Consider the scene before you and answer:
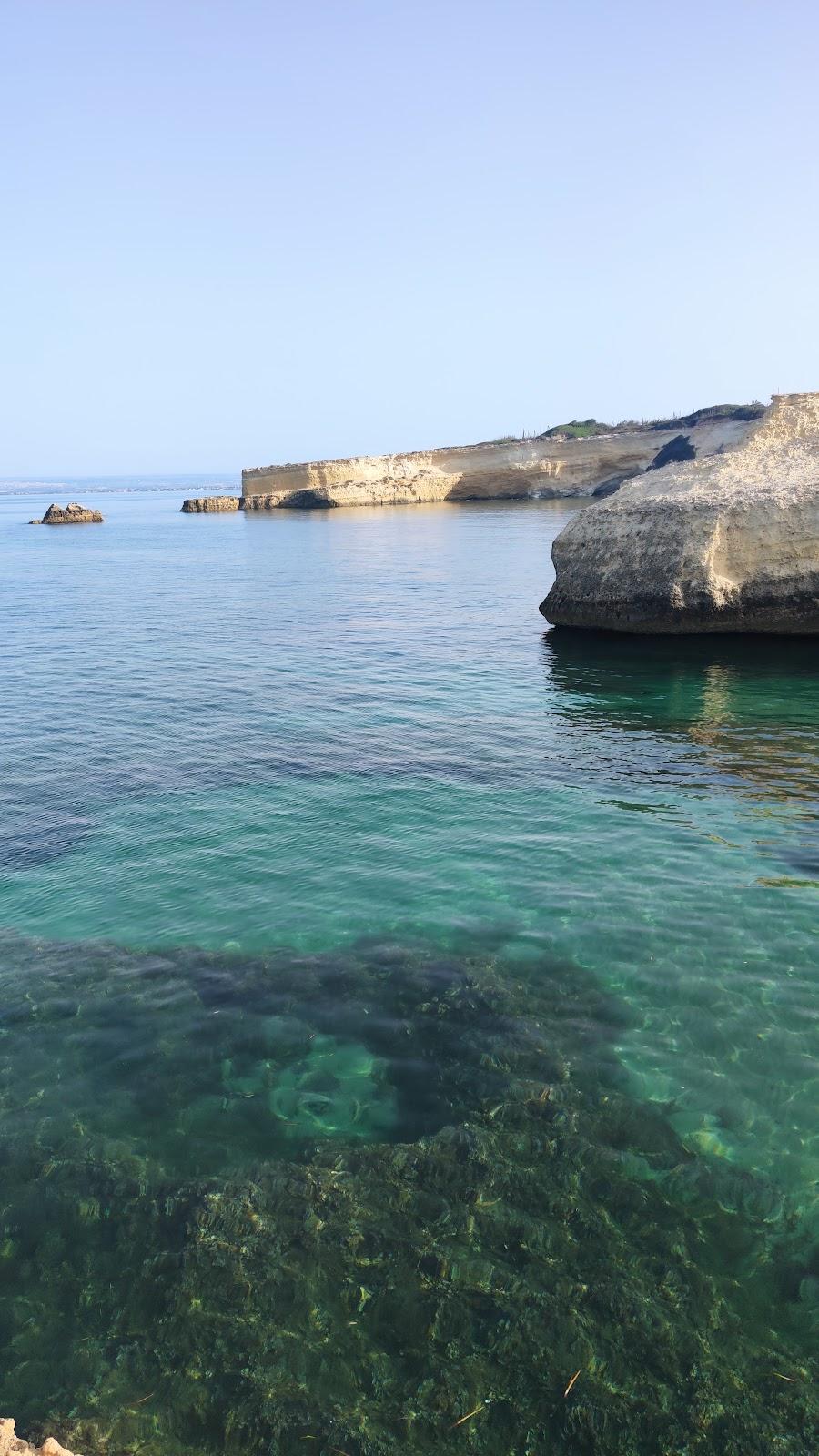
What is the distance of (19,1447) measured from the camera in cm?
387

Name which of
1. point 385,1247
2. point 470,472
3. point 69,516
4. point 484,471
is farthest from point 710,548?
point 69,516

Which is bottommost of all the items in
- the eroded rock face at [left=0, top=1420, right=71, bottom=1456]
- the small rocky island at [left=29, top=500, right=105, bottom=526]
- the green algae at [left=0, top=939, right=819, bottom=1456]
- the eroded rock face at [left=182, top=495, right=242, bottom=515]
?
the green algae at [left=0, top=939, right=819, bottom=1456]

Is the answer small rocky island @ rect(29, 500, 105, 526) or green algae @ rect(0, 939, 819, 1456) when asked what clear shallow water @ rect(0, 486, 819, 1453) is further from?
small rocky island @ rect(29, 500, 105, 526)

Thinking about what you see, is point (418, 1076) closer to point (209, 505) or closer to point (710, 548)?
point (710, 548)

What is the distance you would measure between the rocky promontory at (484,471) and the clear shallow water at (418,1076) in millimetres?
70854

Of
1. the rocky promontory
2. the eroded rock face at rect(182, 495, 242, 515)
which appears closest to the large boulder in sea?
the rocky promontory

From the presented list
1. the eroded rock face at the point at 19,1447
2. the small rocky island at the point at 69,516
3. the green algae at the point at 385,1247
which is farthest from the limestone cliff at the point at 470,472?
the eroded rock face at the point at 19,1447

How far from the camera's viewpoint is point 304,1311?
15.9 feet

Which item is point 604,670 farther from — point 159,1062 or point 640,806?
point 159,1062

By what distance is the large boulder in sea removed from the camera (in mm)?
18422

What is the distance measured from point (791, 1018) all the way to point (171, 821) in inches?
308

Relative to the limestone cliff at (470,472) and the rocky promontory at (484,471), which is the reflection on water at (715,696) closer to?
the rocky promontory at (484,471)

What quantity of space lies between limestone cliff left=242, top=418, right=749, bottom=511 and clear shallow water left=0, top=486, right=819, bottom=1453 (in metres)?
72.0

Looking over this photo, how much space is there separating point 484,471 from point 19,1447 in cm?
8828
